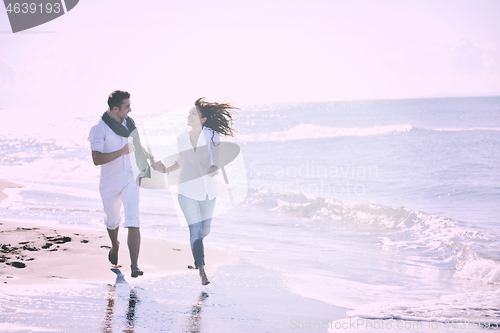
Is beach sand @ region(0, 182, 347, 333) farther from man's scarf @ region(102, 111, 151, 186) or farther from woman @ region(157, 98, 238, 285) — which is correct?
man's scarf @ region(102, 111, 151, 186)

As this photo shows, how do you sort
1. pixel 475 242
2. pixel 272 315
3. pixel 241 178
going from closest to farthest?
1. pixel 272 315
2. pixel 475 242
3. pixel 241 178

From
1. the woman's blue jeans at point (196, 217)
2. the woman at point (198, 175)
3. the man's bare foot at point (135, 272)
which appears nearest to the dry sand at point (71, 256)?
the man's bare foot at point (135, 272)

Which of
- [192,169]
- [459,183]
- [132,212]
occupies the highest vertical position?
[192,169]

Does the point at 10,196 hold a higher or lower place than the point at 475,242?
higher

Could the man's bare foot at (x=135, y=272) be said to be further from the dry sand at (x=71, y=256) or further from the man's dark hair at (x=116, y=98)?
the man's dark hair at (x=116, y=98)

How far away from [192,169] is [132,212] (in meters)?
0.78

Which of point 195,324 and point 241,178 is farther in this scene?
point 241,178

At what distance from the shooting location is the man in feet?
15.2

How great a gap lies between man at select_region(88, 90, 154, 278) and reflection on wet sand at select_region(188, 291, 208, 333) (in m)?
1.00

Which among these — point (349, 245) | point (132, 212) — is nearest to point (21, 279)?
point (132, 212)

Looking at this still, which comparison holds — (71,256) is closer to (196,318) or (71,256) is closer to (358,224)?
(196,318)

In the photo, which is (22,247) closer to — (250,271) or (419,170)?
(250,271)

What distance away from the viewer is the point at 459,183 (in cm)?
1466

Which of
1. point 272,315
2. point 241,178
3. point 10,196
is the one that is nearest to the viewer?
point 272,315
